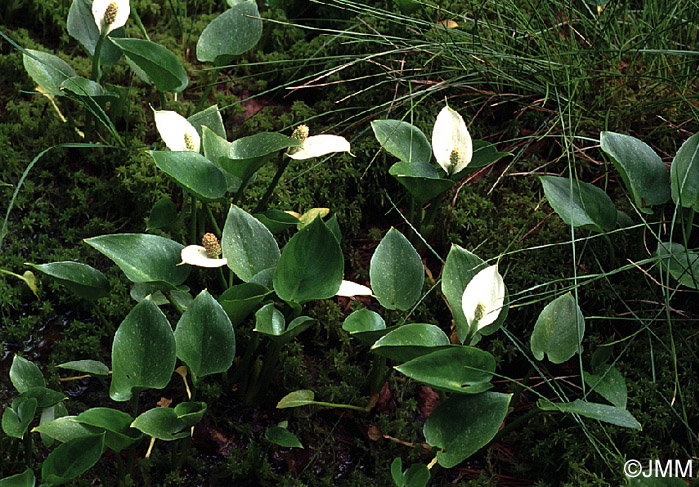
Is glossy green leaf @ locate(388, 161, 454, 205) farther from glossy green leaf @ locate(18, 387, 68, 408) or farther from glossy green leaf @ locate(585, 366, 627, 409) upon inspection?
glossy green leaf @ locate(18, 387, 68, 408)

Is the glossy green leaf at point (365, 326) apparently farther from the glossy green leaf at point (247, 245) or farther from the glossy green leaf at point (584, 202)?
the glossy green leaf at point (584, 202)

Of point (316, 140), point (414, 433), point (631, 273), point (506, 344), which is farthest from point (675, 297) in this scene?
point (316, 140)

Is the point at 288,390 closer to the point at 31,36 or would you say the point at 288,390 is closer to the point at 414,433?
the point at 414,433

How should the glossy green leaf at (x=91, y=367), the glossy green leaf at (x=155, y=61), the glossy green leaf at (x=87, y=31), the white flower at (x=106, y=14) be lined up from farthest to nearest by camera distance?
the glossy green leaf at (x=87, y=31)
the white flower at (x=106, y=14)
the glossy green leaf at (x=155, y=61)
the glossy green leaf at (x=91, y=367)

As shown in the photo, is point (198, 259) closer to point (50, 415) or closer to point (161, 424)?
point (161, 424)

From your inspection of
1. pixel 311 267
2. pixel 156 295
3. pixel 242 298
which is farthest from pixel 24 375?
pixel 311 267

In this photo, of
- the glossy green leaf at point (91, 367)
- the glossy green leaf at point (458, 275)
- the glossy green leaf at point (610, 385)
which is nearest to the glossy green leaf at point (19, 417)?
the glossy green leaf at point (91, 367)
